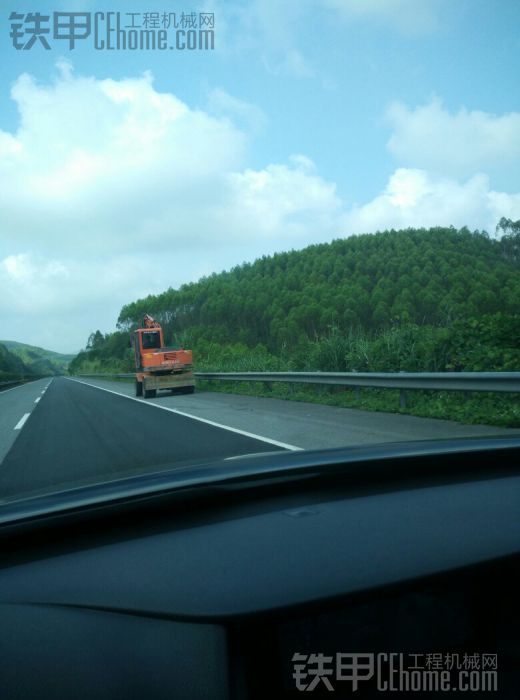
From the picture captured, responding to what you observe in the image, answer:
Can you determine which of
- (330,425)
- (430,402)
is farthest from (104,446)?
(430,402)

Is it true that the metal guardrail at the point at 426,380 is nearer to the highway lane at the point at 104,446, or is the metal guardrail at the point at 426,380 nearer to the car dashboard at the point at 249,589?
the highway lane at the point at 104,446

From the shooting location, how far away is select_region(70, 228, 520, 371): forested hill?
11.9 m

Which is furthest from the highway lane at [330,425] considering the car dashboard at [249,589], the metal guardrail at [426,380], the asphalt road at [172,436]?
the car dashboard at [249,589]

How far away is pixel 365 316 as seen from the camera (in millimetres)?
55406

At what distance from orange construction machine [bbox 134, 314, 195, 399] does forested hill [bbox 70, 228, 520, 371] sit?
3.65 meters

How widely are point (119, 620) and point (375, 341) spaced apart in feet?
44.0

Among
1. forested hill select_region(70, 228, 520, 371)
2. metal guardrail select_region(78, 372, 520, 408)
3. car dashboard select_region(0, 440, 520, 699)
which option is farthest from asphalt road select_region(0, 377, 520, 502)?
car dashboard select_region(0, 440, 520, 699)

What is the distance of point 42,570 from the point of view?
5.42 ft

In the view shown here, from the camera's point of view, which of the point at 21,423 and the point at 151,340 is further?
the point at 151,340

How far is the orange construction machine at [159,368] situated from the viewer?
67.5 ft

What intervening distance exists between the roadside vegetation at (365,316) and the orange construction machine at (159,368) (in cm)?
205

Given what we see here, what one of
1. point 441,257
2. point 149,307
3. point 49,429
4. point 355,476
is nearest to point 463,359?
point 49,429

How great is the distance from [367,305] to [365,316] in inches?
500

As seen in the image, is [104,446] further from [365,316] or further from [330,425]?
[365,316]
